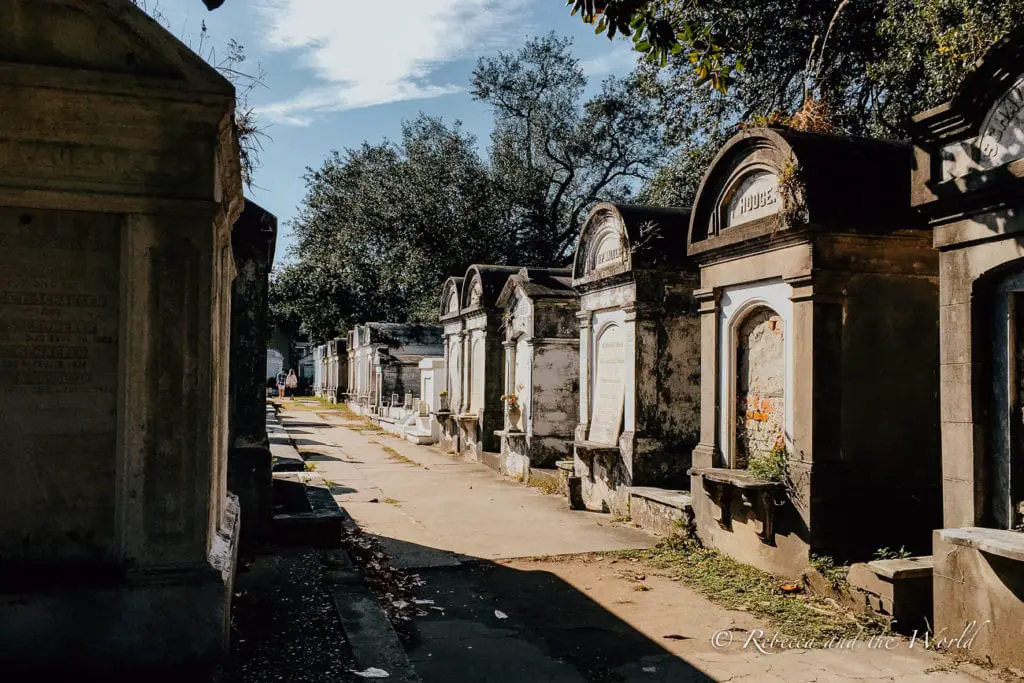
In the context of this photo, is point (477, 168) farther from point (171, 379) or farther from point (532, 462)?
point (171, 379)

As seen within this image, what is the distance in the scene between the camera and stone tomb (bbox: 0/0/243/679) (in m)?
3.24

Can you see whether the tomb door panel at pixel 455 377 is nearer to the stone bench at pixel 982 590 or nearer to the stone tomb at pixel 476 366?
the stone tomb at pixel 476 366

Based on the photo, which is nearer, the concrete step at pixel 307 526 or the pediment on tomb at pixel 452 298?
the concrete step at pixel 307 526

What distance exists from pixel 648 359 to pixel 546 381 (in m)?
3.38

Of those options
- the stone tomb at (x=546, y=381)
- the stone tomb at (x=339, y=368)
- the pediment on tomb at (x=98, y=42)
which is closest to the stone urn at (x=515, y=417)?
the stone tomb at (x=546, y=381)

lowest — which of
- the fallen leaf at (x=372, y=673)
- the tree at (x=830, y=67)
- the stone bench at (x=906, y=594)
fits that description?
the stone bench at (x=906, y=594)

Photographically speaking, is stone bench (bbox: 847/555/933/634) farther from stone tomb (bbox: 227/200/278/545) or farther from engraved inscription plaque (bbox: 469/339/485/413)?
engraved inscription plaque (bbox: 469/339/485/413)

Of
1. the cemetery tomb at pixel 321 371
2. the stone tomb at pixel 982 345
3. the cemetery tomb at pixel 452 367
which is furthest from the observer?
the cemetery tomb at pixel 321 371

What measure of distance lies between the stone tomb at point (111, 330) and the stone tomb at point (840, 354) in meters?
4.52

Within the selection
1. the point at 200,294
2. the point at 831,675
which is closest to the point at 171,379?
the point at 200,294

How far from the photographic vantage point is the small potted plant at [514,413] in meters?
12.7

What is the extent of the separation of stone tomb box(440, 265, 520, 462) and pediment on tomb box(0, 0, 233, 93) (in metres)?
10.7

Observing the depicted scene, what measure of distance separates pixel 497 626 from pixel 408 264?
841 inches

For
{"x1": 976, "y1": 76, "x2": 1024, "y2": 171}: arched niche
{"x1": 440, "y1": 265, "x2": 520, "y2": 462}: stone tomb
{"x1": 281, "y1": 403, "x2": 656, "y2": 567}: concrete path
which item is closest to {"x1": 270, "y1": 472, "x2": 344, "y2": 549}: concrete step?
{"x1": 281, "y1": 403, "x2": 656, "y2": 567}: concrete path
